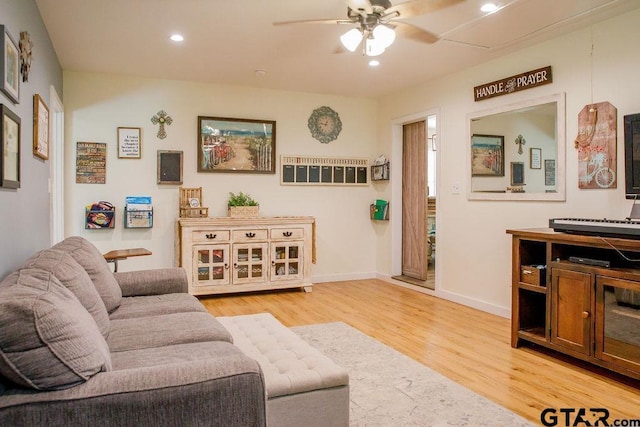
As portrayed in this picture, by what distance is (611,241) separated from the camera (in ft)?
8.82

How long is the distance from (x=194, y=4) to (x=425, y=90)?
118 inches

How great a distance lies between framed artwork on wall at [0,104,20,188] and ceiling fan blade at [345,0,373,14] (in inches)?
74.8

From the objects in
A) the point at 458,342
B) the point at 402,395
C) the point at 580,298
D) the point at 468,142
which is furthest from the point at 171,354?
the point at 468,142

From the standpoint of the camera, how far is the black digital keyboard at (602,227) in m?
2.61

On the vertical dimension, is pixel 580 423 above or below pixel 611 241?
below

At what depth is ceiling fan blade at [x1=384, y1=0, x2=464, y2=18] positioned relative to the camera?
2.52 meters

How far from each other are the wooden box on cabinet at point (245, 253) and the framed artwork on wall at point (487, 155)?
198 centimetres

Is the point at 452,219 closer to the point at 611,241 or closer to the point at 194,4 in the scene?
the point at 611,241

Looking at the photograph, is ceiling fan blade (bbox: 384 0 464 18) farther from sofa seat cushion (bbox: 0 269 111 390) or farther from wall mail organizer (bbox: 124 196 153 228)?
wall mail organizer (bbox: 124 196 153 228)

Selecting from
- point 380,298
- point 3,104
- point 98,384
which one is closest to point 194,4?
point 3,104

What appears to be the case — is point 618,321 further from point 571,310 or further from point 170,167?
point 170,167

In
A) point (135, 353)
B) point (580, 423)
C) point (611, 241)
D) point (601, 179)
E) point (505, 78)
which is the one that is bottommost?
point (580, 423)

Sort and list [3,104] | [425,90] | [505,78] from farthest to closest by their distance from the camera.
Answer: [425,90], [505,78], [3,104]

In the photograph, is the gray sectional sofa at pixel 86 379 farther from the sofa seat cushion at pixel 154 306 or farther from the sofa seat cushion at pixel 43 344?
the sofa seat cushion at pixel 154 306
